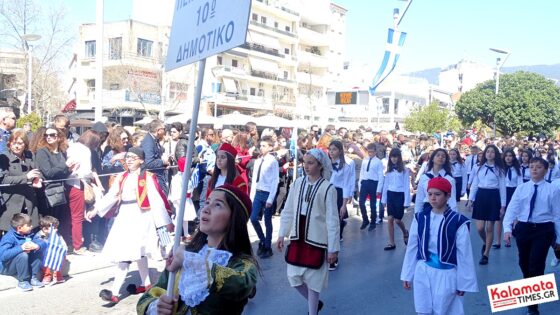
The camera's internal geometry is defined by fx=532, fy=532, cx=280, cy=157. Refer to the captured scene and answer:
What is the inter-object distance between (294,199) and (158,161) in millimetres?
4270

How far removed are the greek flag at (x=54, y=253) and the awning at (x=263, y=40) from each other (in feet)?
153

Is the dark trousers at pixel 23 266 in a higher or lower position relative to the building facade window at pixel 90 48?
lower

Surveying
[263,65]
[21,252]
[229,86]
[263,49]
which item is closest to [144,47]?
[229,86]

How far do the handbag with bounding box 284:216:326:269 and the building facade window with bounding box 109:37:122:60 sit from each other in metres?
40.6

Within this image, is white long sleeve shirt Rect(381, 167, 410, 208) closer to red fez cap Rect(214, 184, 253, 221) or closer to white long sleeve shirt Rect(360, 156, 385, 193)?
white long sleeve shirt Rect(360, 156, 385, 193)

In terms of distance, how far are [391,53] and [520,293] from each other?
14840 mm

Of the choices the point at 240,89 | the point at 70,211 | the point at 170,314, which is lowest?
the point at 70,211

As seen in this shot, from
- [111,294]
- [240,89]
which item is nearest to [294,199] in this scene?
[111,294]

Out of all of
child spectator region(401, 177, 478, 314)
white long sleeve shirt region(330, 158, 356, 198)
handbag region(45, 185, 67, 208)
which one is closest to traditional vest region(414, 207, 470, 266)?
child spectator region(401, 177, 478, 314)

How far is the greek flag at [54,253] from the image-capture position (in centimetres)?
651

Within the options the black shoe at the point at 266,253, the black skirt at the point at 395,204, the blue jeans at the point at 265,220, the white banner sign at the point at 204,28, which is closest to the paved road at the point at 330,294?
the black shoe at the point at 266,253

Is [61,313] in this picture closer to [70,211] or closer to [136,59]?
[70,211]

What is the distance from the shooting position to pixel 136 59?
42.6 m

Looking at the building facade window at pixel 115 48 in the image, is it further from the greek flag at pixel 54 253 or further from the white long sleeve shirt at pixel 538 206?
the white long sleeve shirt at pixel 538 206
